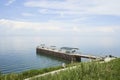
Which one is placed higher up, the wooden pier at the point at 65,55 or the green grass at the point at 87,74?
the green grass at the point at 87,74

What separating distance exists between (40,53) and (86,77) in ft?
232

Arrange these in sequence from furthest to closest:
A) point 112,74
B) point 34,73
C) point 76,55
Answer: point 76,55, point 34,73, point 112,74

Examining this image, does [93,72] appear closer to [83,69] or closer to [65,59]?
[83,69]

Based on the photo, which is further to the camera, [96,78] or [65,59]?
[65,59]

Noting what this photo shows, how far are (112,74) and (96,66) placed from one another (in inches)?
32.4

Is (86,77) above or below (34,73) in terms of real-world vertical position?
above

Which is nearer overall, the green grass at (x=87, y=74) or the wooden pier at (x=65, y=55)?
the green grass at (x=87, y=74)

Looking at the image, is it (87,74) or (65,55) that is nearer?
(87,74)

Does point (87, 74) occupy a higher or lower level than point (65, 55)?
higher

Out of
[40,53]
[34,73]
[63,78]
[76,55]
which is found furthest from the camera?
[40,53]

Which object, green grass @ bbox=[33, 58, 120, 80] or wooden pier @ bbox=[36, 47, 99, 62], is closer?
green grass @ bbox=[33, 58, 120, 80]

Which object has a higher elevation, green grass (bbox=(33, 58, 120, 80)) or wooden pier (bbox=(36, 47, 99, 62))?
green grass (bbox=(33, 58, 120, 80))

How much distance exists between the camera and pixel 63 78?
8977 millimetres

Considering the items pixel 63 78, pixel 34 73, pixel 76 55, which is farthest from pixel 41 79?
pixel 76 55
